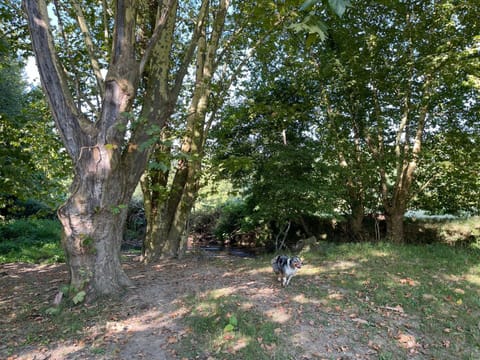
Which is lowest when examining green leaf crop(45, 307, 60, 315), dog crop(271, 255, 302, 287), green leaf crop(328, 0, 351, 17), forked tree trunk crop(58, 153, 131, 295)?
green leaf crop(45, 307, 60, 315)

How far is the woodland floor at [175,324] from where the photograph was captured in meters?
3.04

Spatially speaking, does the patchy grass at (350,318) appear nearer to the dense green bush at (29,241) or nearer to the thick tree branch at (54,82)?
the thick tree branch at (54,82)

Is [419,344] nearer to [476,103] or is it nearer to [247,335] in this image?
[247,335]

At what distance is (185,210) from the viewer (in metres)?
7.18

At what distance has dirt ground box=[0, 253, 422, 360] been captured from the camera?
120 inches

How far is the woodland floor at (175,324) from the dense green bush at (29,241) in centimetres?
512

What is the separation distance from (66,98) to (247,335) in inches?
146

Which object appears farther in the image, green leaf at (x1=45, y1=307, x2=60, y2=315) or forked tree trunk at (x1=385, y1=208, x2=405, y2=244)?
forked tree trunk at (x1=385, y1=208, x2=405, y2=244)

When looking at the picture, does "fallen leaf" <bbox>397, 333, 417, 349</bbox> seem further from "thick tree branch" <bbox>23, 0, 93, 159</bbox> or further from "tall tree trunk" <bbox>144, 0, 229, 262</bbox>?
"tall tree trunk" <bbox>144, 0, 229, 262</bbox>

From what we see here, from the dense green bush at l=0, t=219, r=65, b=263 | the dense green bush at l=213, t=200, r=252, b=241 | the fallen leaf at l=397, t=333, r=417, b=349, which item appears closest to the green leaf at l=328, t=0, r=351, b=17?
the fallen leaf at l=397, t=333, r=417, b=349

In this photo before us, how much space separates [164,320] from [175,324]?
19 centimetres

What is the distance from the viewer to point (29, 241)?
470 inches

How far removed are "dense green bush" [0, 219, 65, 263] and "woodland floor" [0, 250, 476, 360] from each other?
5.12 metres

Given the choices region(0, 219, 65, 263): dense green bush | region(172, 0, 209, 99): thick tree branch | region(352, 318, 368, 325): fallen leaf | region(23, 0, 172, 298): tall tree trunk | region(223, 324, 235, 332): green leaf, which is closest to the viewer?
region(223, 324, 235, 332): green leaf
